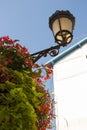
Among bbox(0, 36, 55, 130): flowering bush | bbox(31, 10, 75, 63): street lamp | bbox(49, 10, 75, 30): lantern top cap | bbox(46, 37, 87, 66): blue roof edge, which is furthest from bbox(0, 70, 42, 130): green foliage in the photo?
bbox(46, 37, 87, 66): blue roof edge

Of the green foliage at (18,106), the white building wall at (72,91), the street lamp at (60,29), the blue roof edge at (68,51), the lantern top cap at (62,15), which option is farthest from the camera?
the blue roof edge at (68,51)

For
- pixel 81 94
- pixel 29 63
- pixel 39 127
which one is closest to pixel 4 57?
pixel 29 63

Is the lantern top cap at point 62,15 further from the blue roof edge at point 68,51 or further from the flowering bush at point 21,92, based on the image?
the blue roof edge at point 68,51

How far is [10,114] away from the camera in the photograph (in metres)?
3.68

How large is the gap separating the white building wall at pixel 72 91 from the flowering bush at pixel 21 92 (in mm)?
17379

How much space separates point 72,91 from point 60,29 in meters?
18.8

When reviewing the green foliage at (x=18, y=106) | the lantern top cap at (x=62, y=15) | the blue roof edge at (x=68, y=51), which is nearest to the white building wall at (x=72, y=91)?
the blue roof edge at (x=68, y=51)

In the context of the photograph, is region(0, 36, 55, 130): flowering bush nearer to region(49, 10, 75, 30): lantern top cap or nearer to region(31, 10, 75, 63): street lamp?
region(31, 10, 75, 63): street lamp

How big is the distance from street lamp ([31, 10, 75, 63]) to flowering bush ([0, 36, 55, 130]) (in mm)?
256

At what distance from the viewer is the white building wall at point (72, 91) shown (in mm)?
22359

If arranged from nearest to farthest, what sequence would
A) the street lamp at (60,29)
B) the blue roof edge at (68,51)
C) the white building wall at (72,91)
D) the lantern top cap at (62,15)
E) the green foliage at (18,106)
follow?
the green foliage at (18,106), the street lamp at (60,29), the lantern top cap at (62,15), the white building wall at (72,91), the blue roof edge at (68,51)

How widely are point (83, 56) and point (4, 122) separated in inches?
888

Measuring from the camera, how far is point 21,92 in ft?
12.6

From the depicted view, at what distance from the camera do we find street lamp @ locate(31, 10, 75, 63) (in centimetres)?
507
